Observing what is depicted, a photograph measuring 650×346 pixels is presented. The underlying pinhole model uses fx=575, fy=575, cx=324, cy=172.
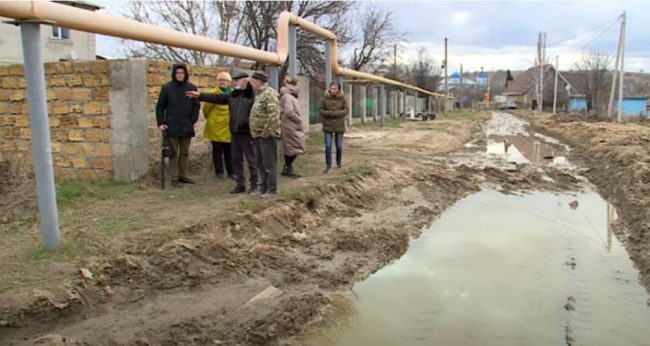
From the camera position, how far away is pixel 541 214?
8.83m

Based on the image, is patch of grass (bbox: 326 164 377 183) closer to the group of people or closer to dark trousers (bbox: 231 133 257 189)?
the group of people

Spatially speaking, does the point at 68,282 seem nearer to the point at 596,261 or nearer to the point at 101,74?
the point at 101,74

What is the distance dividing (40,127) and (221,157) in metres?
4.13

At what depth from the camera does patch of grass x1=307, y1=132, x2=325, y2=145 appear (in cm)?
1602

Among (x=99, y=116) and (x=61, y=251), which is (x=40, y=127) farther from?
(x=99, y=116)

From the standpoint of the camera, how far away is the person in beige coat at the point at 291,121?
8.65m

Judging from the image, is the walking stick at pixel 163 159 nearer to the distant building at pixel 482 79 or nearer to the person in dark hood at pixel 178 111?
the person in dark hood at pixel 178 111

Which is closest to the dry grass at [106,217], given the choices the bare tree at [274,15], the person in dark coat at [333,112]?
the person in dark coat at [333,112]

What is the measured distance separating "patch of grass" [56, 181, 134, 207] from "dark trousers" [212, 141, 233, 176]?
4.73ft

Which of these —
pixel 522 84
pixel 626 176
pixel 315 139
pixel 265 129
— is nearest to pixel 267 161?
pixel 265 129


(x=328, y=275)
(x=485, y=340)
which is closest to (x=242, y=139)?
(x=328, y=275)

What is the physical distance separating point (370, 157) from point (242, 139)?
5787 mm

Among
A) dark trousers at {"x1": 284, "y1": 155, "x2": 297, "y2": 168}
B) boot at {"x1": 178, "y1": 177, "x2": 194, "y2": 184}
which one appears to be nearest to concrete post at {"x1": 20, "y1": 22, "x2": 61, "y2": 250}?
boot at {"x1": 178, "y1": 177, "x2": 194, "y2": 184}

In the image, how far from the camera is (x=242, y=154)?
304 inches
